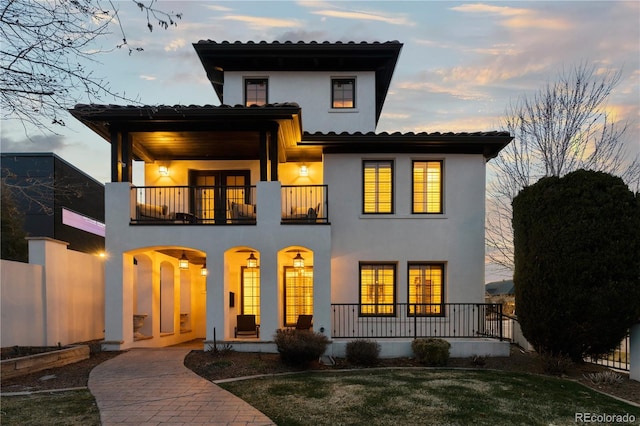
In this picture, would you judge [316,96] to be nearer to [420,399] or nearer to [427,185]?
[427,185]

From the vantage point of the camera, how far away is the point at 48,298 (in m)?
11.5

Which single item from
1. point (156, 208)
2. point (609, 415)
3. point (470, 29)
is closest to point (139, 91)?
point (156, 208)

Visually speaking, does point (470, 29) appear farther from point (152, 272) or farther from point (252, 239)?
point (152, 272)

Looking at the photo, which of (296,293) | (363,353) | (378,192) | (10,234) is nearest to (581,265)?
(363,353)

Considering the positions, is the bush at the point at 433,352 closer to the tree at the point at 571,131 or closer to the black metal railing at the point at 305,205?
the black metal railing at the point at 305,205

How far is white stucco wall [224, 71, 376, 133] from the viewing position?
15.7 metres

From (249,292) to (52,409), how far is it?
353 inches

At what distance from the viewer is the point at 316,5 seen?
8.79 m

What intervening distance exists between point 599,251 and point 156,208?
11691 millimetres

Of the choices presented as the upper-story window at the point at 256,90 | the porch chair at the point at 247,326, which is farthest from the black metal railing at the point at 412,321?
the upper-story window at the point at 256,90

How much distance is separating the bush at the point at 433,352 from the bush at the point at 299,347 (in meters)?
2.61

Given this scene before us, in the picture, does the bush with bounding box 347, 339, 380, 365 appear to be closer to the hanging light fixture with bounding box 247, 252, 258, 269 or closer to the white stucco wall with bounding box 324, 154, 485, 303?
the white stucco wall with bounding box 324, 154, 485, 303

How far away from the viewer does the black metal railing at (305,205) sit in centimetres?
1236

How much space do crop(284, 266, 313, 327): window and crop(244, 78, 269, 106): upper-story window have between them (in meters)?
6.29
